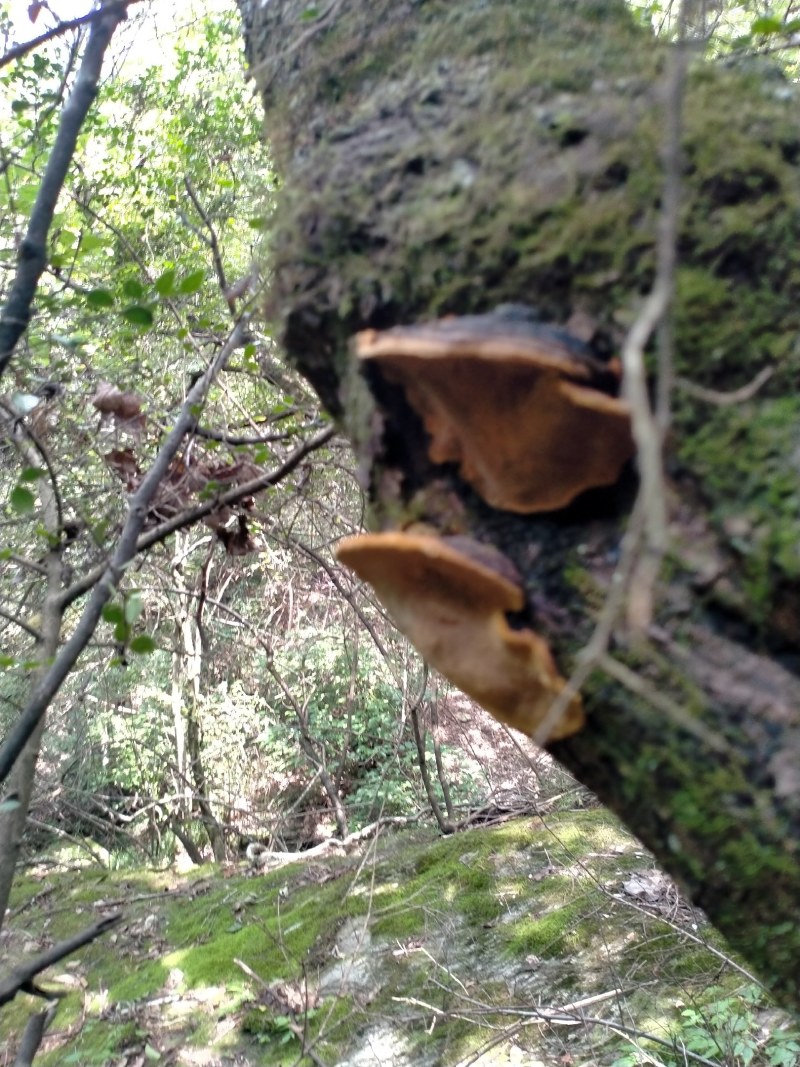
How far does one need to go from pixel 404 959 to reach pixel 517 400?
9.51ft

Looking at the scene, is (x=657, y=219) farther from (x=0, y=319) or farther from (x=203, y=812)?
(x=203, y=812)

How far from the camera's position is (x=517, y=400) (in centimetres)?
73

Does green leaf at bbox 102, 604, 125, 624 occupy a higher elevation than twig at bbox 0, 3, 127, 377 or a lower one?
lower

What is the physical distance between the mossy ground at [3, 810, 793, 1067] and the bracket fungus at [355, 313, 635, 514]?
1.91 meters

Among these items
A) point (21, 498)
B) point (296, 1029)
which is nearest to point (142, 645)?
point (21, 498)

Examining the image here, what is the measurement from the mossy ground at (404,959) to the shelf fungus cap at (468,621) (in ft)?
5.70

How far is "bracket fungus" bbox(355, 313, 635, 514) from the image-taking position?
0.70 meters

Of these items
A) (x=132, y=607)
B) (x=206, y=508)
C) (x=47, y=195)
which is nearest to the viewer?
(x=47, y=195)

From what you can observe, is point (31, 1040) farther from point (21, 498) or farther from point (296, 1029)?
point (296, 1029)

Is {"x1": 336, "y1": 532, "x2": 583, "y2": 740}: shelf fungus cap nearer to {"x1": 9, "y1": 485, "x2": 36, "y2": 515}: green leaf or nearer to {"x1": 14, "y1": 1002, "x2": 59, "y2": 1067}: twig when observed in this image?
{"x1": 9, "y1": 485, "x2": 36, "y2": 515}: green leaf

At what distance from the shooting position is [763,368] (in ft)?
2.41

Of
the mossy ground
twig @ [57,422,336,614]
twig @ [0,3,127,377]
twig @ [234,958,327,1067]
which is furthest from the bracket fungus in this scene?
twig @ [234,958,327,1067]

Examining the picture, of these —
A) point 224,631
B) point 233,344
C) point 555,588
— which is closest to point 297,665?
point 224,631

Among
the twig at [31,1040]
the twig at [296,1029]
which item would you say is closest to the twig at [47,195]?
the twig at [31,1040]
